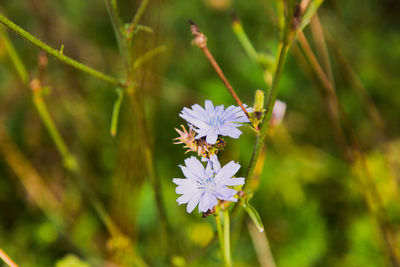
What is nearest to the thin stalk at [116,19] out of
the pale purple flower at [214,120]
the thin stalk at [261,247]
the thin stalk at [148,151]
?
the thin stalk at [148,151]

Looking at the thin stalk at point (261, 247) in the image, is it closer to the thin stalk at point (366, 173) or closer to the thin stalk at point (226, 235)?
the thin stalk at point (366, 173)

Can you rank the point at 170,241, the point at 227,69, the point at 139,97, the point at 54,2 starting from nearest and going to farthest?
the point at 139,97, the point at 170,241, the point at 227,69, the point at 54,2

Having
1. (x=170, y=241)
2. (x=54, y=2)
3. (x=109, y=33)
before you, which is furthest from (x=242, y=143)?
(x=54, y=2)

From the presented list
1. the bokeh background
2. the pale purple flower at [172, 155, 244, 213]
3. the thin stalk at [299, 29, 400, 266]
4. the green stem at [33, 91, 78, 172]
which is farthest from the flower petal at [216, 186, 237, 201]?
the thin stalk at [299, 29, 400, 266]

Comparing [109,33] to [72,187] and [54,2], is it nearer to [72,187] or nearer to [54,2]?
[54,2]

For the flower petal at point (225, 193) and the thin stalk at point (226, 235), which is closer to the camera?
the flower petal at point (225, 193)

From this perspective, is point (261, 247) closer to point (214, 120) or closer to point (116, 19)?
point (214, 120)
